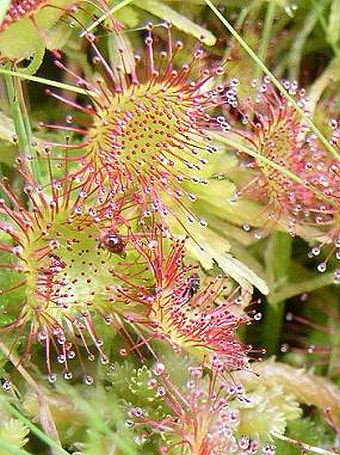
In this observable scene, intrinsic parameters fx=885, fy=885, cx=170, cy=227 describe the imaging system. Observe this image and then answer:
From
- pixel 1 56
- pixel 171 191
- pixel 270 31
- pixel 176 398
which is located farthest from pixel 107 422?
pixel 270 31

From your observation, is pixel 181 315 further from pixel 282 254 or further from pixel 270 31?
pixel 270 31

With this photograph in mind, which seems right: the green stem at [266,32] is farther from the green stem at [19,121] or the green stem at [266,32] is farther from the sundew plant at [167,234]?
the green stem at [19,121]

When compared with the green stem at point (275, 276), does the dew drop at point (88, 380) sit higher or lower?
higher

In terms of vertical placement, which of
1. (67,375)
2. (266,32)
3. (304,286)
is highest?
(266,32)

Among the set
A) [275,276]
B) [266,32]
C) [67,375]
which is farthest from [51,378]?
[266,32]

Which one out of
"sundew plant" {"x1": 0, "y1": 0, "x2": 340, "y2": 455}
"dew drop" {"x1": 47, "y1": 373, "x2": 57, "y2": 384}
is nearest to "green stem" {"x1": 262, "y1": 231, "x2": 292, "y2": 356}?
"sundew plant" {"x1": 0, "y1": 0, "x2": 340, "y2": 455}

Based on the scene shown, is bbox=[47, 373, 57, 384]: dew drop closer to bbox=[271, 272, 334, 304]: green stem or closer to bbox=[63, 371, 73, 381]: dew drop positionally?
bbox=[63, 371, 73, 381]: dew drop

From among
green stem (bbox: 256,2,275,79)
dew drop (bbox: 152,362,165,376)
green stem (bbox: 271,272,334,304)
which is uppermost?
green stem (bbox: 256,2,275,79)

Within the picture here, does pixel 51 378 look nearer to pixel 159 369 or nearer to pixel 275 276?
pixel 159 369

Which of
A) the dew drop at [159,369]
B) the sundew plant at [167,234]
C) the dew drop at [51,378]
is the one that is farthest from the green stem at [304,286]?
the dew drop at [51,378]
